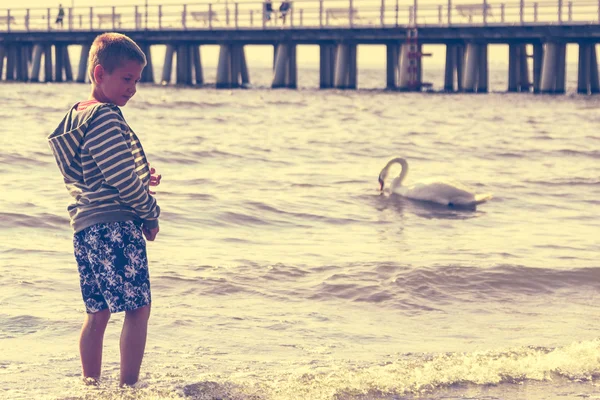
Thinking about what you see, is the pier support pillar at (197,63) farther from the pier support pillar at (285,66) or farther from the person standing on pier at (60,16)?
the person standing on pier at (60,16)

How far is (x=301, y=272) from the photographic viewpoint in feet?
21.5

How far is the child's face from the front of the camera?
3602 millimetres

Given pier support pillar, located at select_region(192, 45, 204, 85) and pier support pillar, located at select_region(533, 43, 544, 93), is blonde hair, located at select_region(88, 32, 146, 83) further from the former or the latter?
pier support pillar, located at select_region(192, 45, 204, 85)

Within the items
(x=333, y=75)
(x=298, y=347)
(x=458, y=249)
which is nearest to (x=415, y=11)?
(x=333, y=75)

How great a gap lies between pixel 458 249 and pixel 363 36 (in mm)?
31102

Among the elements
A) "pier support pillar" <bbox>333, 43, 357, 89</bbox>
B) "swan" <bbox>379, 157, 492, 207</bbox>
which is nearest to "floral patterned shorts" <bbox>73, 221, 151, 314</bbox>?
"swan" <bbox>379, 157, 492, 207</bbox>

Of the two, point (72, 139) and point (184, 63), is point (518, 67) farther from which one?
point (72, 139)

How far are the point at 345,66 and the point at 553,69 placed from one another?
7832 millimetres

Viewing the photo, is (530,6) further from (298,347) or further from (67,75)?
(298,347)

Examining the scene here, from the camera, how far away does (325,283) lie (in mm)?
6211

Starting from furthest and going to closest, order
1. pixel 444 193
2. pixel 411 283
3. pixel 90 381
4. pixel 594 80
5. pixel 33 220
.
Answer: pixel 594 80, pixel 444 193, pixel 33 220, pixel 411 283, pixel 90 381

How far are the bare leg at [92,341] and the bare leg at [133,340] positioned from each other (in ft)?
0.33

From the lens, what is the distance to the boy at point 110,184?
351cm

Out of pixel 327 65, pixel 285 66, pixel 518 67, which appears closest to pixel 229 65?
pixel 285 66
